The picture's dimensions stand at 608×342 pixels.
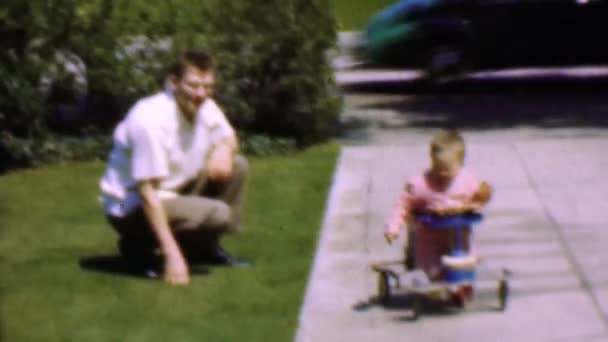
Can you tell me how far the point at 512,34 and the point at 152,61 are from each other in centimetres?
471

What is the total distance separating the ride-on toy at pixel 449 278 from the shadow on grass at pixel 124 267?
1.27 m

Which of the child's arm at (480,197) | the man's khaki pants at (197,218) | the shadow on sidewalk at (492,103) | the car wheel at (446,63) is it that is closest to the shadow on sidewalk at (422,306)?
the child's arm at (480,197)

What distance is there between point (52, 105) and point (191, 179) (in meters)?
4.61

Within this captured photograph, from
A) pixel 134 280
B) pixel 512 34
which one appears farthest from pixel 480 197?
pixel 512 34

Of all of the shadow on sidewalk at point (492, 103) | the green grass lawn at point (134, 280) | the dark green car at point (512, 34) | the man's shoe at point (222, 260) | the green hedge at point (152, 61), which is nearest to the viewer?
the green grass lawn at point (134, 280)

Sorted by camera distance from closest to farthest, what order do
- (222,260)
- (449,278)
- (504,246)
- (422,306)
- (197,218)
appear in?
(449,278) → (422,306) → (197,218) → (222,260) → (504,246)

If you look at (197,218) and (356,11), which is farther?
(356,11)

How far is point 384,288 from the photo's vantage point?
284 inches

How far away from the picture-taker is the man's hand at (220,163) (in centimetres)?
767

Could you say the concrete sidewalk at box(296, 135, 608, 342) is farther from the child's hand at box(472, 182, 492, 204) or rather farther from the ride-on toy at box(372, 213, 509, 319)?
the child's hand at box(472, 182, 492, 204)

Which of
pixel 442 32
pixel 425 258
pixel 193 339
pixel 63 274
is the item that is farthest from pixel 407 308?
pixel 442 32

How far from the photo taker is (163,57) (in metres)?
12.1

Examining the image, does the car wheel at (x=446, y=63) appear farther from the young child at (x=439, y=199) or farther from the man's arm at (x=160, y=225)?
the young child at (x=439, y=199)

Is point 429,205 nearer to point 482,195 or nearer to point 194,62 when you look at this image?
point 482,195
